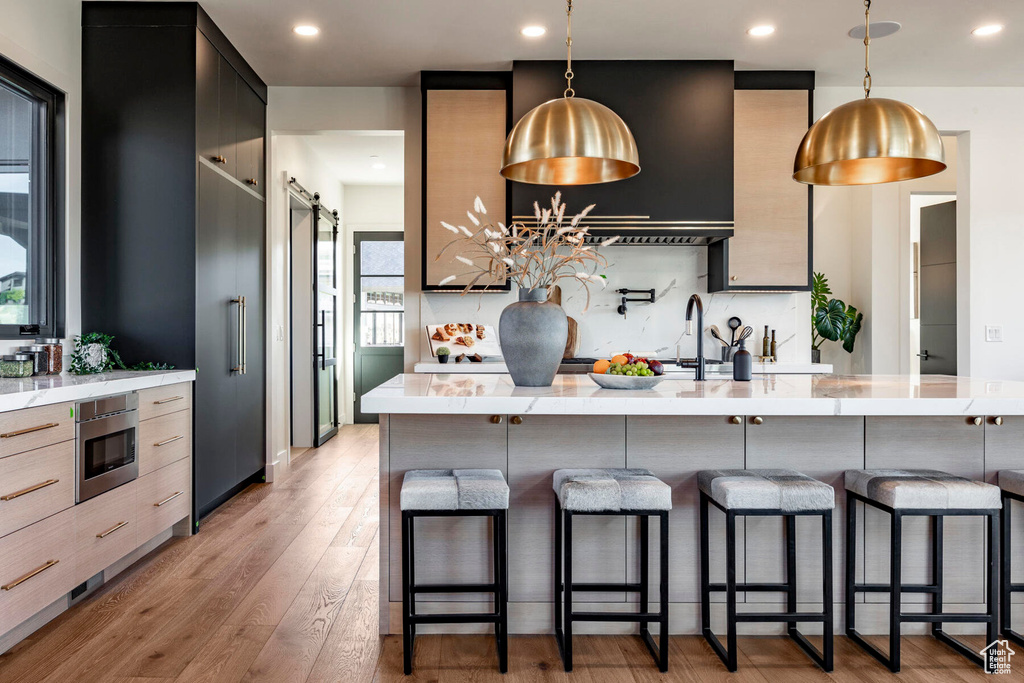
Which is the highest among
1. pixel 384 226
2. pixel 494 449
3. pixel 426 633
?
pixel 384 226

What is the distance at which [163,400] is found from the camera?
3.29m

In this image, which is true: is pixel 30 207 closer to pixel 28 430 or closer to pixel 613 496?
pixel 28 430

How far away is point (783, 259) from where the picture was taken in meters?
4.46

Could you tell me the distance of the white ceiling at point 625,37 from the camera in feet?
11.9

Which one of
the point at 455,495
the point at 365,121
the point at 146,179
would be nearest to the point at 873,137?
the point at 455,495

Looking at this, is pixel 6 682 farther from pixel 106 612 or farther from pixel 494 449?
pixel 494 449

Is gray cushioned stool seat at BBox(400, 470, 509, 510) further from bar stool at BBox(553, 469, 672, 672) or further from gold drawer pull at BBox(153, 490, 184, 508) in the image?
gold drawer pull at BBox(153, 490, 184, 508)

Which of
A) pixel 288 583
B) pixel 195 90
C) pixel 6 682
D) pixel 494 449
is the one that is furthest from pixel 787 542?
pixel 195 90

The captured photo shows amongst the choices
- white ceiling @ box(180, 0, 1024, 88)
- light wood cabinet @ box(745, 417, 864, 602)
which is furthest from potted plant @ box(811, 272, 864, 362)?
light wood cabinet @ box(745, 417, 864, 602)

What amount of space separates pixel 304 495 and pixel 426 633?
2.29 meters

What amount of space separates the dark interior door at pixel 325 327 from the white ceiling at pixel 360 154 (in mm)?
494

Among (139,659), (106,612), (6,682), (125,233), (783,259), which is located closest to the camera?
(6,682)

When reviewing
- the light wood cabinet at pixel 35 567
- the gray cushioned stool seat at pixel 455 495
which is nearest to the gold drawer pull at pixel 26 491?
the light wood cabinet at pixel 35 567

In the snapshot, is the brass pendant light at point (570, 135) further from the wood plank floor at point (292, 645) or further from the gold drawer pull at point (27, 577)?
the gold drawer pull at point (27, 577)
